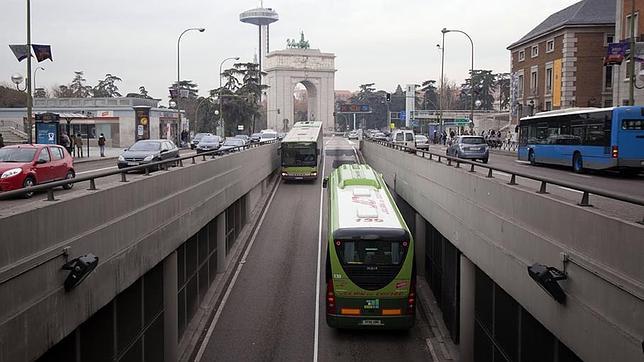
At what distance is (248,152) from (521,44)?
4425 centimetres

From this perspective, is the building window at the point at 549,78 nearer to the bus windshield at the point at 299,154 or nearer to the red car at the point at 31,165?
the bus windshield at the point at 299,154

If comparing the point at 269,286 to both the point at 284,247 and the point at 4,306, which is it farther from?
the point at 4,306

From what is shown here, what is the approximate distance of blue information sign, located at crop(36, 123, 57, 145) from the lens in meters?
33.8

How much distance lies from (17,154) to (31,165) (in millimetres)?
773

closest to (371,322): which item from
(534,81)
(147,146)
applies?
(147,146)

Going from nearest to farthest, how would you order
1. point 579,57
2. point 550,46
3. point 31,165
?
point 31,165 → point 579,57 → point 550,46

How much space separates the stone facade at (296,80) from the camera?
5192 inches

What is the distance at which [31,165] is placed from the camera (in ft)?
62.5

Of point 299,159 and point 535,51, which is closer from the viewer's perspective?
point 299,159

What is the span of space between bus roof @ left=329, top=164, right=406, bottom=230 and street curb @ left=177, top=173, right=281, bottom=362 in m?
4.97

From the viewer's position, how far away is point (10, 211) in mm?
7941

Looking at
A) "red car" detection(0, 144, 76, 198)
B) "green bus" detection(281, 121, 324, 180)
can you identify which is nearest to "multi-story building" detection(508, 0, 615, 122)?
"green bus" detection(281, 121, 324, 180)

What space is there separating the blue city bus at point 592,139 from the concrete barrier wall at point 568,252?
13.5 m

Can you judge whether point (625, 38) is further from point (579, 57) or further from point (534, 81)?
point (534, 81)
